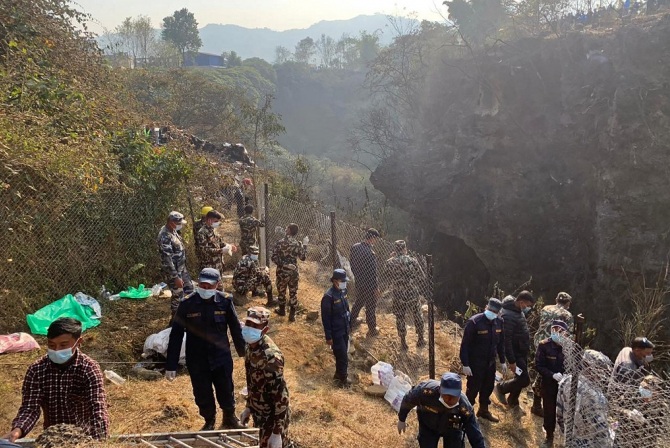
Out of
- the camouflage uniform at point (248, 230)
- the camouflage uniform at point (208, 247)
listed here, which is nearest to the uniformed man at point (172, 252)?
the camouflage uniform at point (208, 247)

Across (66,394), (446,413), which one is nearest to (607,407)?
(446,413)

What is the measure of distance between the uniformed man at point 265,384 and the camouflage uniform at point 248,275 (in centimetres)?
425

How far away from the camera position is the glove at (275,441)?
3.49m

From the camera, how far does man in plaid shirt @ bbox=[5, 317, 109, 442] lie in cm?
295

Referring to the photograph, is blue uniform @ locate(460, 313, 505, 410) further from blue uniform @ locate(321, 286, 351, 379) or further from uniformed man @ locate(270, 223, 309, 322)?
uniformed man @ locate(270, 223, 309, 322)

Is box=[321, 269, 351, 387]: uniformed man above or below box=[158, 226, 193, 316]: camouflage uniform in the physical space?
below

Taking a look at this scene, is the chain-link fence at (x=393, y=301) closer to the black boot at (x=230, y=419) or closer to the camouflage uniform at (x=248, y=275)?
the camouflage uniform at (x=248, y=275)

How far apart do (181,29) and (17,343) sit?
5247 centimetres

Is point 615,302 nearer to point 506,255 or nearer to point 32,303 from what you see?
point 506,255

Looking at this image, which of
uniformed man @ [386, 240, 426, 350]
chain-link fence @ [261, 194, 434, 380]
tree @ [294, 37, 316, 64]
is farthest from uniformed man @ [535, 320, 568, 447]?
tree @ [294, 37, 316, 64]

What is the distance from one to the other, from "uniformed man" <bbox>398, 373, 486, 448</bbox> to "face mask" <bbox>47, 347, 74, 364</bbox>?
2.64m

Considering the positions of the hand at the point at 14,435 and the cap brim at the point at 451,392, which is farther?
the cap brim at the point at 451,392

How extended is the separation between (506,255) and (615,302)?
3.82 meters

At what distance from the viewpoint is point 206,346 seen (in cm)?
425
